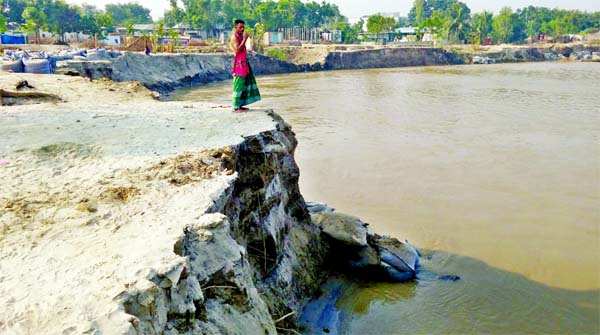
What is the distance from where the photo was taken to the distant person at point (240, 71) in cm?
741

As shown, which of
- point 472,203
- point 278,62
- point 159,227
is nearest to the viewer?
point 159,227

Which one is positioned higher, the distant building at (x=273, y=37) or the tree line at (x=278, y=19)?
the tree line at (x=278, y=19)

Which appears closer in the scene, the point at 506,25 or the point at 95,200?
the point at 95,200

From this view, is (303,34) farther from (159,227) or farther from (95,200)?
(159,227)

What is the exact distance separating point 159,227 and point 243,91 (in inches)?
166

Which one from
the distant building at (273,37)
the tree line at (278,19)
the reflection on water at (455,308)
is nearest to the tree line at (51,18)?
the tree line at (278,19)

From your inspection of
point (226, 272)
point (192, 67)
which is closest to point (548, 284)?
point (226, 272)

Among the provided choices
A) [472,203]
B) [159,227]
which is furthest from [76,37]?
[159,227]

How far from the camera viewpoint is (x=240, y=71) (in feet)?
24.4

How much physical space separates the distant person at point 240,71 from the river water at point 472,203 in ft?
10.0

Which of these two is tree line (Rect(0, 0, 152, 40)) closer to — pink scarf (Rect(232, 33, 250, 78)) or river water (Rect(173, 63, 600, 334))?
river water (Rect(173, 63, 600, 334))

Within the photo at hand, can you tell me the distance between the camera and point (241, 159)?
17.9ft

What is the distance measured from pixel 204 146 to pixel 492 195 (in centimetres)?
691

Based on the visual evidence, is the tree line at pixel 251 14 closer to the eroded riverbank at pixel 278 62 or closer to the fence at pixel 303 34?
the fence at pixel 303 34
